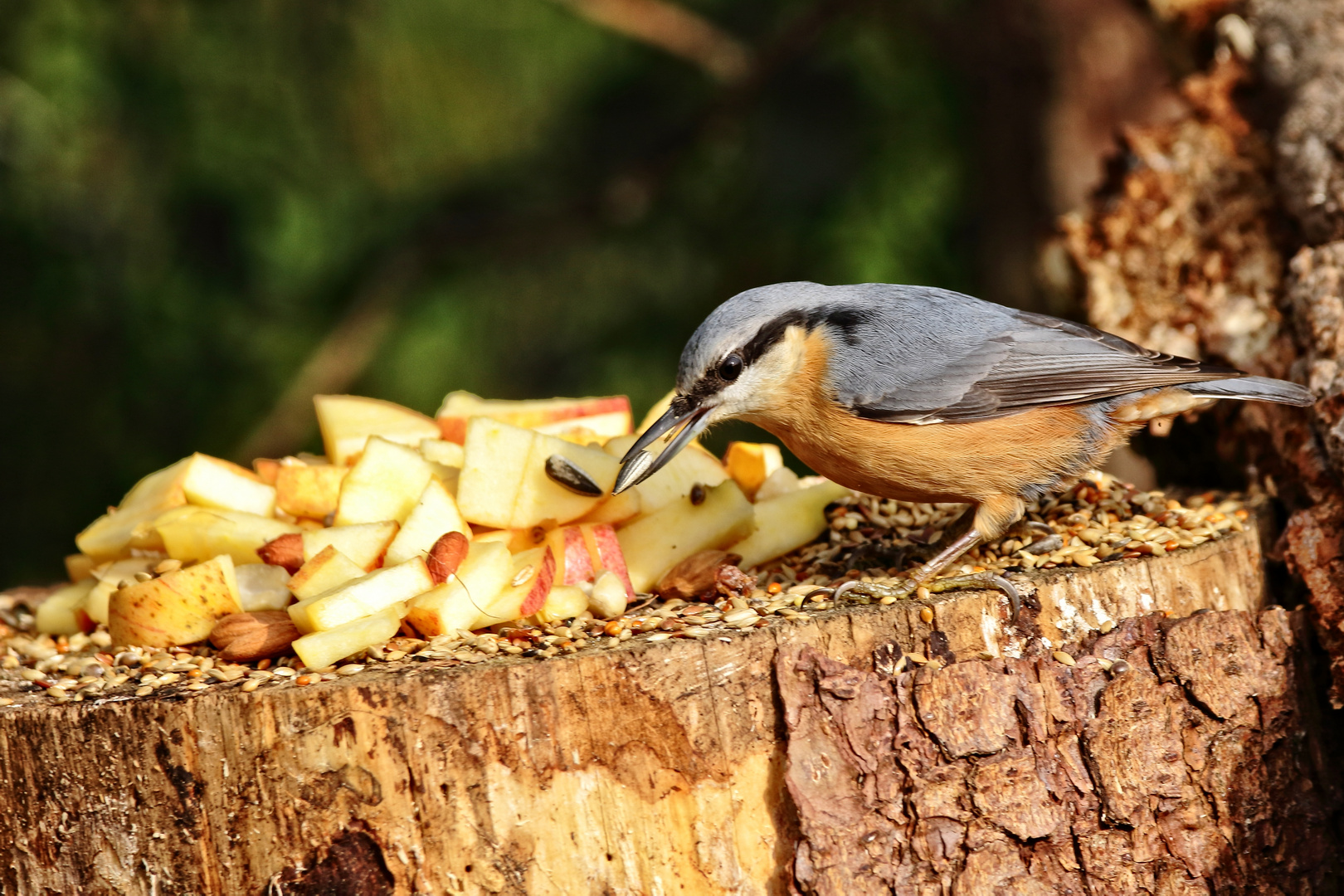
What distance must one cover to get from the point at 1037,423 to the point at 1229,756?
0.85 meters

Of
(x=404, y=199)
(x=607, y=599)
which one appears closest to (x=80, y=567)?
(x=607, y=599)

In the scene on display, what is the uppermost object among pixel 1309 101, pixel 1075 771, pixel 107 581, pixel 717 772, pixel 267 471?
pixel 1309 101

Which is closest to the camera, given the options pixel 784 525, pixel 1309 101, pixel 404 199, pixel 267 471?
pixel 784 525

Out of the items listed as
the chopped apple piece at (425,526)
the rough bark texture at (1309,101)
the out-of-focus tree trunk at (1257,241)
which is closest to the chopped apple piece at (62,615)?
the chopped apple piece at (425,526)

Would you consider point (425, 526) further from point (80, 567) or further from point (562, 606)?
point (80, 567)

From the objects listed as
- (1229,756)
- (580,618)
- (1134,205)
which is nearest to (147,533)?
(580,618)

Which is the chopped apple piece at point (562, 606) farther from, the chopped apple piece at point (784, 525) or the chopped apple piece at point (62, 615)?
the chopped apple piece at point (62, 615)

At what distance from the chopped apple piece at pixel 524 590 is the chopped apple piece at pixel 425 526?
19cm

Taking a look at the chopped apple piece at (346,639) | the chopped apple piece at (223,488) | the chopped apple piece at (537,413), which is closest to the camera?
the chopped apple piece at (346,639)

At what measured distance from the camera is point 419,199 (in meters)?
7.28

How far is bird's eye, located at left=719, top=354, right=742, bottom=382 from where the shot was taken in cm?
277

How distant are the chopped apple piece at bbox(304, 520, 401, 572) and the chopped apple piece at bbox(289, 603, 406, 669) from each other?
369 millimetres

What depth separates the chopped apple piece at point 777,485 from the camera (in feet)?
10.8

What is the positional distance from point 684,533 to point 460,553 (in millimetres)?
556
